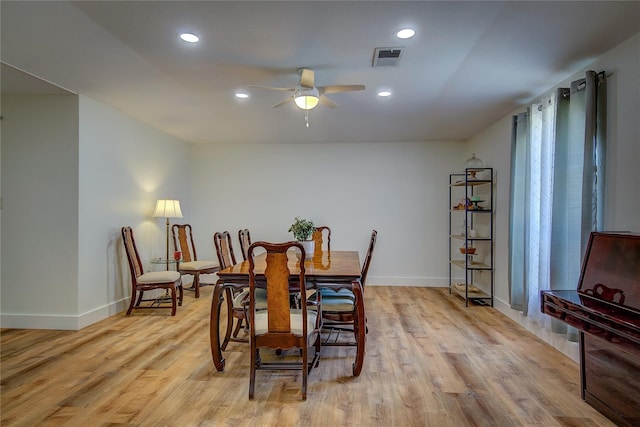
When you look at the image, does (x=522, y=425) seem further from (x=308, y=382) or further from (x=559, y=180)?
(x=559, y=180)

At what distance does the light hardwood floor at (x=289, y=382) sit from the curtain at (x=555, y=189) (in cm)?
67

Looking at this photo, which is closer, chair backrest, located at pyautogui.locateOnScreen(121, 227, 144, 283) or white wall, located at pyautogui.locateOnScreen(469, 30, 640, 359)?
white wall, located at pyautogui.locateOnScreen(469, 30, 640, 359)

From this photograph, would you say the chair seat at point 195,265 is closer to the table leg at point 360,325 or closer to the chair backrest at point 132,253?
the chair backrest at point 132,253

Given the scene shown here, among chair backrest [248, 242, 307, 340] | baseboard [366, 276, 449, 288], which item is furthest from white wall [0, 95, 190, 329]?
baseboard [366, 276, 449, 288]

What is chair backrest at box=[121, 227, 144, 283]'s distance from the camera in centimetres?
404

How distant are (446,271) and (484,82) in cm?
352

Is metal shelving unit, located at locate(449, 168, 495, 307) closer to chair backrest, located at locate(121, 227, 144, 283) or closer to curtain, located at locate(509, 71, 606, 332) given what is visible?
curtain, located at locate(509, 71, 606, 332)

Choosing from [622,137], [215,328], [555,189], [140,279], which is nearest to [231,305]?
[215,328]

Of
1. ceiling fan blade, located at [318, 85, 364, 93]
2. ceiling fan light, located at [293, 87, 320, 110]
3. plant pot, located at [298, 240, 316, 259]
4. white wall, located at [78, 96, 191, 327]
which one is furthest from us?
white wall, located at [78, 96, 191, 327]


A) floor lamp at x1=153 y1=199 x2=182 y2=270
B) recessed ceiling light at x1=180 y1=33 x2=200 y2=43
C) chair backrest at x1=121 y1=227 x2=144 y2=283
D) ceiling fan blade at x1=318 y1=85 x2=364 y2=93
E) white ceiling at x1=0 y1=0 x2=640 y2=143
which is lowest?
chair backrest at x1=121 y1=227 x2=144 y2=283

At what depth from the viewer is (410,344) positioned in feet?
10.5

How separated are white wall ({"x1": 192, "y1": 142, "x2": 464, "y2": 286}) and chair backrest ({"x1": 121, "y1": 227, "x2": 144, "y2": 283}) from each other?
6.23ft

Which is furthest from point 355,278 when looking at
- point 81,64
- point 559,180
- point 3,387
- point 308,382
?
point 81,64

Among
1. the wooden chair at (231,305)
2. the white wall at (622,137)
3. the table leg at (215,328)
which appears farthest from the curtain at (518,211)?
the table leg at (215,328)
